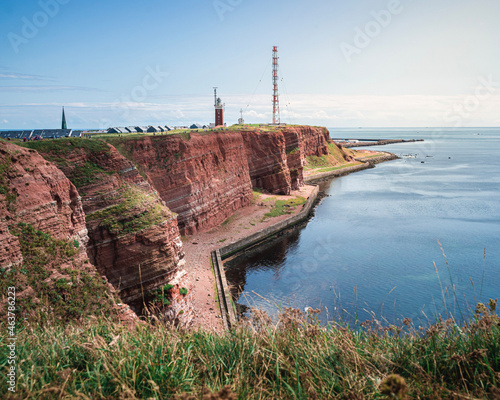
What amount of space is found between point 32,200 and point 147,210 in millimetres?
7105

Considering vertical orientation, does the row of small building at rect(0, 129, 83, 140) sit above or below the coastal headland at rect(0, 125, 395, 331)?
above

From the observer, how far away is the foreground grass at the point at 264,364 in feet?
15.7

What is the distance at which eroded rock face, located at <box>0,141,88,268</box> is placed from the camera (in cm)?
1469

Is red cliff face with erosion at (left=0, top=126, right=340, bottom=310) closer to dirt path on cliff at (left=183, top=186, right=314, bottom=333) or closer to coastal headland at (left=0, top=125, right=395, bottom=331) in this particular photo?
coastal headland at (left=0, top=125, right=395, bottom=331)

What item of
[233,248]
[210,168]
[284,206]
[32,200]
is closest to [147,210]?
[32,200]

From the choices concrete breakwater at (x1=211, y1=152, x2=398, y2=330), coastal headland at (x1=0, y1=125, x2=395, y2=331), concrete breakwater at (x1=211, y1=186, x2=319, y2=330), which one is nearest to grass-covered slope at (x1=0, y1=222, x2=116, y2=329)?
coastal headland at (x1=0, y1=125, x2=395, y2=331)

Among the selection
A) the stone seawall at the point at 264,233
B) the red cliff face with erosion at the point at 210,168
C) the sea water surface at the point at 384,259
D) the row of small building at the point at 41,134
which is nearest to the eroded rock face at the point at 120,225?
the sea water surface at the point at 384,259

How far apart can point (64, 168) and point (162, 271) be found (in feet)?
29.6

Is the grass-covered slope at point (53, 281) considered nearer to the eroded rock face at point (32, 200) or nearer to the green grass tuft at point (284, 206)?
the eroded rock face at point (32, 200)

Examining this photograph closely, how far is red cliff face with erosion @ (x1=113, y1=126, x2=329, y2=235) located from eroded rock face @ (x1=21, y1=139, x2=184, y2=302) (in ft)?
42.7

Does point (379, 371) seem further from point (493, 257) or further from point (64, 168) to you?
point (493, 257)

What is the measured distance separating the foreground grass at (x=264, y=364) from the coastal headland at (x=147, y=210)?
1600 millimetres

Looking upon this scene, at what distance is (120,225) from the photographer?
21344 mm

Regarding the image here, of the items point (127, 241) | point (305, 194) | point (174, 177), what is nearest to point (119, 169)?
point (127, 241)
